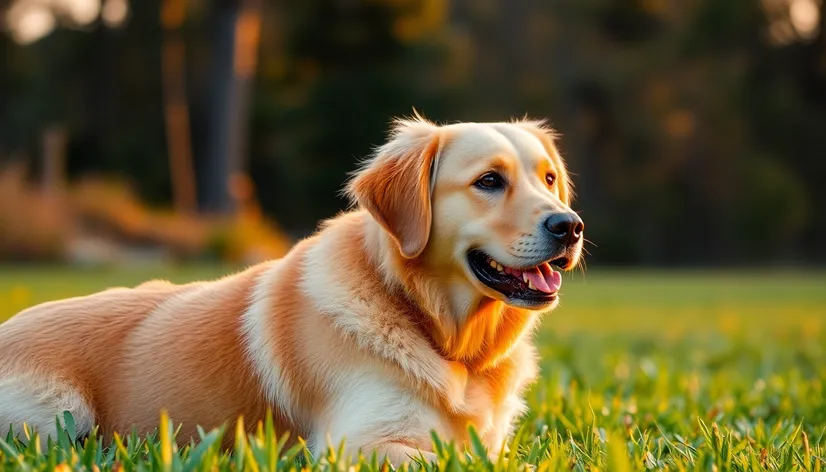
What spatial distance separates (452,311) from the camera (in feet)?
12.5

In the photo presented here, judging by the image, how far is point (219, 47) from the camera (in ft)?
86.7

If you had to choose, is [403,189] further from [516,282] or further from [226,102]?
[226,102]

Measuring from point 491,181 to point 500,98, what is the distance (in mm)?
39908

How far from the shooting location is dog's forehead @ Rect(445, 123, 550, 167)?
3955mm

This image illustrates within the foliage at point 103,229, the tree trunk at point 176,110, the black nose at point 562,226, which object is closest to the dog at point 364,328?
the black nose at point 562,226

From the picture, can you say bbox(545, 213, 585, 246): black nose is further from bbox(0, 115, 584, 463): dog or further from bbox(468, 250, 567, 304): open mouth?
bbox(468, 250, 567, 304): open mouth

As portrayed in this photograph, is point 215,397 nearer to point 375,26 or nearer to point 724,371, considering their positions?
point 724,371

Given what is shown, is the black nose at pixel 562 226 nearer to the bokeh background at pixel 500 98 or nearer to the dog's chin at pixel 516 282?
the dog's chin at pixel 516 282

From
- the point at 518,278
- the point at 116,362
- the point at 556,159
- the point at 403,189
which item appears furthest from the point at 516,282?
the point at 116,362

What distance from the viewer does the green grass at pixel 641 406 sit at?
2939mm

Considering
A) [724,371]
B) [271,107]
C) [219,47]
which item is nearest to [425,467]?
[724,371]

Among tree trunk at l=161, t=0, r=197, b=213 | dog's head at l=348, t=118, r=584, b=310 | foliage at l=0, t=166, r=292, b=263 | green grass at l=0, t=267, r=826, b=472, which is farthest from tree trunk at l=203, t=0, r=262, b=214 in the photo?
dog's head at l=348, t=118, r=584, b=310

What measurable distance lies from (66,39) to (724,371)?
41.9 meters

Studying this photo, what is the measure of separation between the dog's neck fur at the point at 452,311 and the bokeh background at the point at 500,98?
3200 cm
